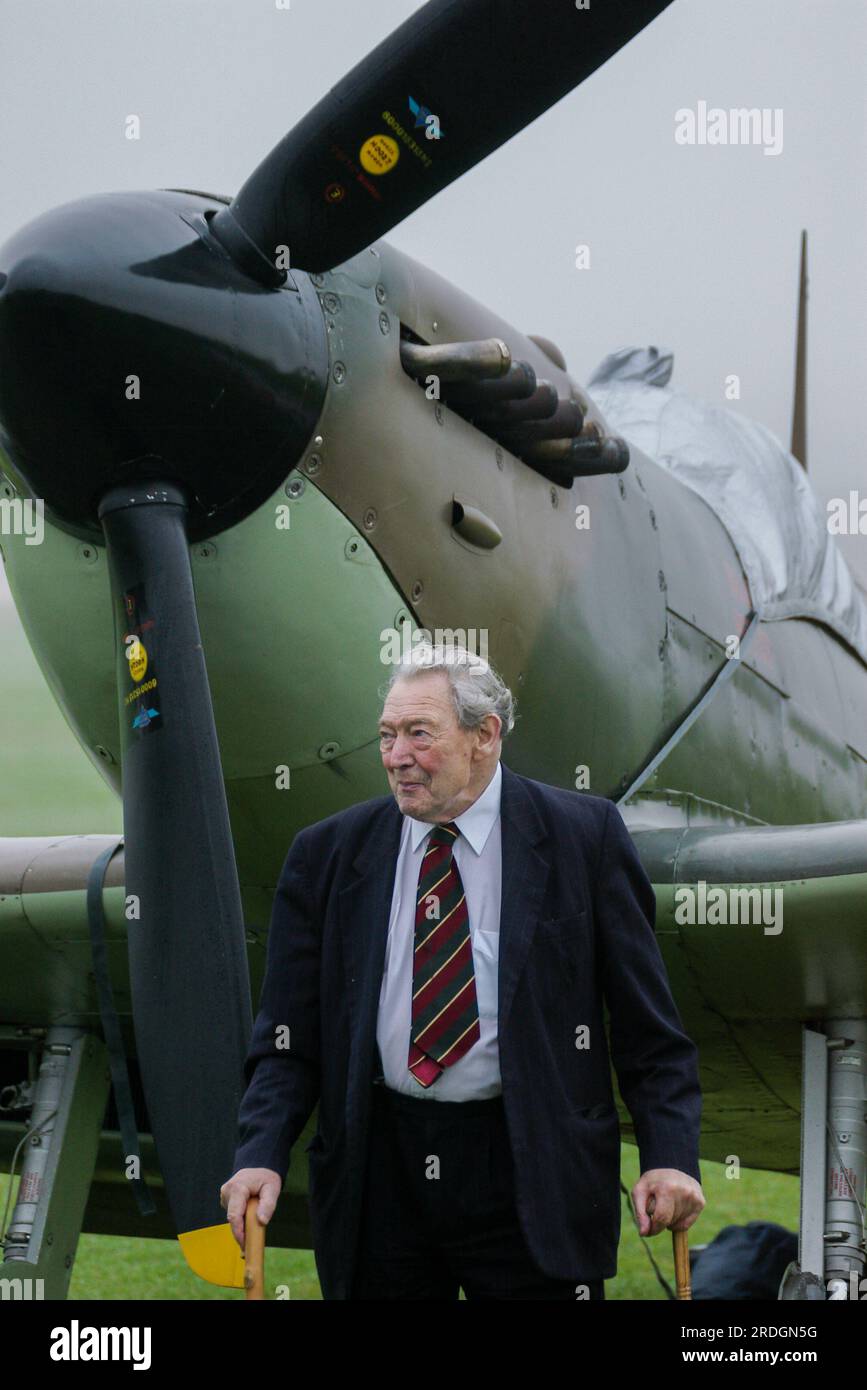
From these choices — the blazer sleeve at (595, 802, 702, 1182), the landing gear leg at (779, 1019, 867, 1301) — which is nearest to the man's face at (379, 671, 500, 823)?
the blazer sleeve at (595, 802, 702, 1182)

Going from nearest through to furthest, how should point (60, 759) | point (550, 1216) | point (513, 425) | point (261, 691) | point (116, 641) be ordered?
point (550, 1216)
point (116, 641)
point (261, 691)
point (513, 425)
point (60, 759)

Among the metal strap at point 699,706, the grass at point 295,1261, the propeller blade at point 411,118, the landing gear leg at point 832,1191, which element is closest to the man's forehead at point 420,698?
the propeller blade at point 411,118

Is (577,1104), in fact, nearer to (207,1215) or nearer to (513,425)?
(207,1215)

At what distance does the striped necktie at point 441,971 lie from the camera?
236 cm

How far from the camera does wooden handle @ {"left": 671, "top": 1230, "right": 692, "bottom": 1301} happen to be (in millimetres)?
2312

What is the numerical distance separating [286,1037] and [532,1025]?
0.39 meters

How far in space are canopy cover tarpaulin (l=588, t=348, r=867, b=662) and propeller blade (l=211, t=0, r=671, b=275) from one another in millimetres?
2436

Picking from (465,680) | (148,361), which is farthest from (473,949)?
(148,361)

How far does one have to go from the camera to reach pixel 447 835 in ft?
8.23

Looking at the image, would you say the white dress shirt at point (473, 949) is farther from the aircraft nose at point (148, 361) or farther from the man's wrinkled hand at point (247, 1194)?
the aircraft nose at point (148, 361)

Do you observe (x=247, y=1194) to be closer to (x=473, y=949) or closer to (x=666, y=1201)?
(x=473, y=949)

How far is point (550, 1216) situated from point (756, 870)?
2.24 meters
